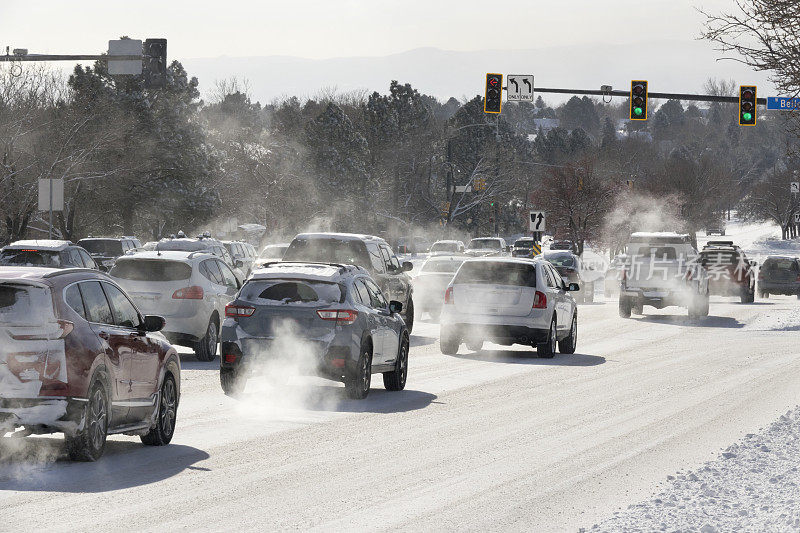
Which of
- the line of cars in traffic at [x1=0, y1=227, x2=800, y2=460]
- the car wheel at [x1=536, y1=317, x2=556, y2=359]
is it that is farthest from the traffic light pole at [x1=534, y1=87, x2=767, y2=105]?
the car wheel at [x1=536, y1=317, x2=556, y2=359]

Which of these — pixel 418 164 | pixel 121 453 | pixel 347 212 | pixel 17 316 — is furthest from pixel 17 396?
pixel 418 164

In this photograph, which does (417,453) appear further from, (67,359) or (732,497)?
(67,359)

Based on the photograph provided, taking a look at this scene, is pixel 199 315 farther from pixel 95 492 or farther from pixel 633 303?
pixel 633 303

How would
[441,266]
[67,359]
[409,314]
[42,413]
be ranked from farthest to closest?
[441,266], [409,314], [67,359], [42,413]

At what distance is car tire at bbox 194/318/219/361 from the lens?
21.1 meters

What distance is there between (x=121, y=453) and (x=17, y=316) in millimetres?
1814

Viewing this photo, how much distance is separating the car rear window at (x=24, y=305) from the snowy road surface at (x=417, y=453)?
117 cm

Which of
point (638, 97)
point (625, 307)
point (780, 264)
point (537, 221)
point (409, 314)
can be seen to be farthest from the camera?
point (780, 264)

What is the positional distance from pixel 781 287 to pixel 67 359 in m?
42.8

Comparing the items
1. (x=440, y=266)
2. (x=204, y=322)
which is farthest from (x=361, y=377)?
(x=440, y=266)

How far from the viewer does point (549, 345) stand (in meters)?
23.4

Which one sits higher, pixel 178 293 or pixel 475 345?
pixel 178 293

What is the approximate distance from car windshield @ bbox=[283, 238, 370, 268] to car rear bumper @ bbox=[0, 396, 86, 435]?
15.8 metres

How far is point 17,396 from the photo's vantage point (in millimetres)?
9945
